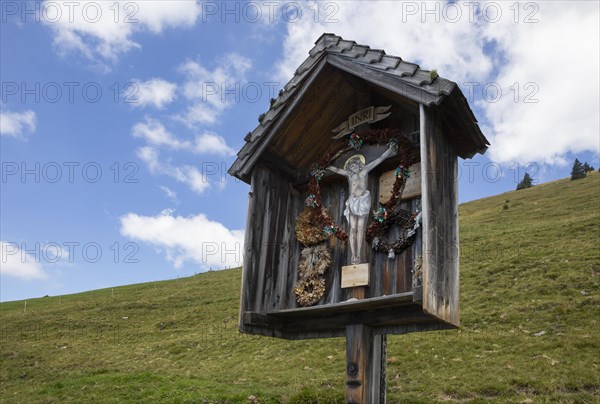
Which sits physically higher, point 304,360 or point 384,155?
point 384,155

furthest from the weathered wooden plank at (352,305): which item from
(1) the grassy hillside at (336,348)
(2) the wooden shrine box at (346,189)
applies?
(1) the grassy hillside at (336,348)

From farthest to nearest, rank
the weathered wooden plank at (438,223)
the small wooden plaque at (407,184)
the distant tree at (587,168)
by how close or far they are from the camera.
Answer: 1. the distant tree at (587,168)
2. the small wooden plaque at (407,184)
3. the weathered wooden plank at (438,223)

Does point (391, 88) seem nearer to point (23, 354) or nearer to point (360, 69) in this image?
point (360, 69)

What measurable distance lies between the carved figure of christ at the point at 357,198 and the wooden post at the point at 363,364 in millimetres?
736

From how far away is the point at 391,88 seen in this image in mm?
8781

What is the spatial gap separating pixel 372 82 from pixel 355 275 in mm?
2972

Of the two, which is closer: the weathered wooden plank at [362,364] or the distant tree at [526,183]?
the weathered wooden plank at [362,364]

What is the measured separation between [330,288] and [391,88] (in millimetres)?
3230

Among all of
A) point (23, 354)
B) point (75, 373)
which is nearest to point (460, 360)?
point (75, 373)

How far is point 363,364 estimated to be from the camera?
8.86m

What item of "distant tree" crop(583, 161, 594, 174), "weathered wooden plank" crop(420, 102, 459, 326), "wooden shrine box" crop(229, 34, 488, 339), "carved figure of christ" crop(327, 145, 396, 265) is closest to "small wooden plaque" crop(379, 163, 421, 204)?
"wooden shrine box" crop(229, 34, 488, 339)

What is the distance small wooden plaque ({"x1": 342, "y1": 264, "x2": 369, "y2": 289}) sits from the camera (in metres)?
8.83

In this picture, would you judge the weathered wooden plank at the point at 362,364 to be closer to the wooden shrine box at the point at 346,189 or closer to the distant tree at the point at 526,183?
the wooden shrine box at the point at 346,189

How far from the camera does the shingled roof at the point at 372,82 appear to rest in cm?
833
